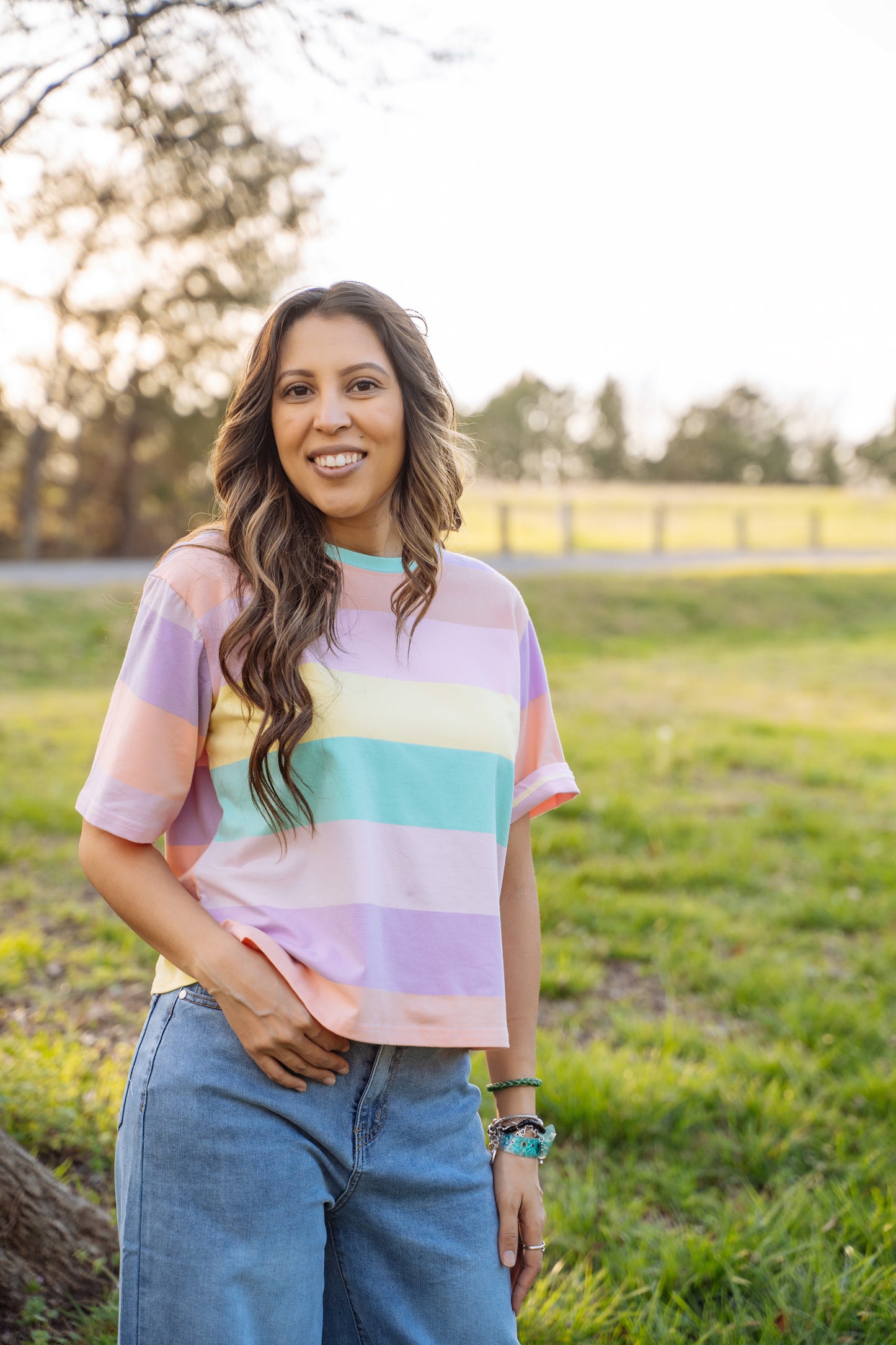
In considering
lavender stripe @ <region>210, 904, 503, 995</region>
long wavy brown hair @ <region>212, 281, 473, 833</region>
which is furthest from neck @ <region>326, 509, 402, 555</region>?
lavender stripe @ <region>210, 904, 503, 995</region>

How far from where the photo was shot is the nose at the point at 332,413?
1695mm

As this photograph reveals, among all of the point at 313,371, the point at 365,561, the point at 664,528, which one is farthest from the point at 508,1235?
the point at 664,528

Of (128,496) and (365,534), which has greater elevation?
(128,496)

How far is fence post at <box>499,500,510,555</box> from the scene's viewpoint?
19328mm

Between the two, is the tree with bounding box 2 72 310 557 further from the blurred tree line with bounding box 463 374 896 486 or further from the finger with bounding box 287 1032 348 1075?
the blurred tree line with bounding box 463 374 896 486

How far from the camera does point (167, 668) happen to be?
1528mm

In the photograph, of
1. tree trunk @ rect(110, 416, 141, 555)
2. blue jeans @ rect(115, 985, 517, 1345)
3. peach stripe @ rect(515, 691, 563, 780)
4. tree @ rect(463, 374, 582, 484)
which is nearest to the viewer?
blue jeans @ rect(115, 985, 517, 1345)

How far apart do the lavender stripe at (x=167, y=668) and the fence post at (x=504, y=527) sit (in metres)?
17.8

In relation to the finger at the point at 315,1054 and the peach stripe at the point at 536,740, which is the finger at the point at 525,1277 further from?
the peach stripe at the point at 536,740

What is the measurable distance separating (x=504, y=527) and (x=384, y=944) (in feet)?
60.4

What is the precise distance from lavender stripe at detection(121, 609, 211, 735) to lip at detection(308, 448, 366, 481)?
369 millimetres

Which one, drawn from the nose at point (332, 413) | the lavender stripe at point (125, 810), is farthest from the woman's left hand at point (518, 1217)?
the nose at point (332, 413)

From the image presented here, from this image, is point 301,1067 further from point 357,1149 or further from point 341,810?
point 341,810

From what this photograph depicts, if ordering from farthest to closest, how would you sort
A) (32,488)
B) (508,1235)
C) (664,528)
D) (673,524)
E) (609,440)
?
(609,440), (673,524), (664,528), (32,488), (508,1235)
